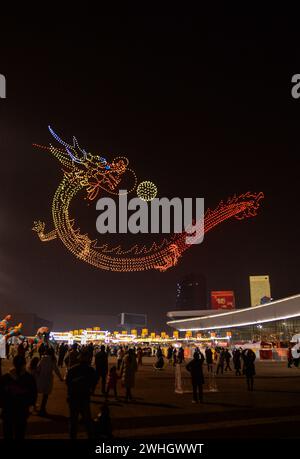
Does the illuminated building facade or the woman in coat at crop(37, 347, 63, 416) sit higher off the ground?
the illuminated building facade

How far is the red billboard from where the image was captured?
120 metres

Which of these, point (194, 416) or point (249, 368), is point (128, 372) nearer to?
point (194, 416)

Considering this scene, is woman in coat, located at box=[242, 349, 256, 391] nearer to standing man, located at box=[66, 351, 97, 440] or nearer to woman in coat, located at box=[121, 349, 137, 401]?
woman in coat, located at box=[121, 349, 137, 401]

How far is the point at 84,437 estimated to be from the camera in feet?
26.3

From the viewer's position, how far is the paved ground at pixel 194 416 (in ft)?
27.6

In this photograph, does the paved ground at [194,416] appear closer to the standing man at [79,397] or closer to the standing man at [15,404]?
the standing man at [79,397]

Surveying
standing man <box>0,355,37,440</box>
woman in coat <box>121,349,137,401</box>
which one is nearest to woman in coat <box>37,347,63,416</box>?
woman in coat <box>121,349,137,401</box>

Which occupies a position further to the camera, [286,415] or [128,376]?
[128,376]

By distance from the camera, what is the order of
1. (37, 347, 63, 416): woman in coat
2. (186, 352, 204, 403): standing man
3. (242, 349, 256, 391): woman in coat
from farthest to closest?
1. (242, 349, 256, 391): woman in coat
2. (186, 352, 204, 403): standing man
3. (37, 347, 63, 416): woman in coat

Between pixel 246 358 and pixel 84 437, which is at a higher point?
pixel 246 358

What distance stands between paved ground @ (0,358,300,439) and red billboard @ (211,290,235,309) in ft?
348
